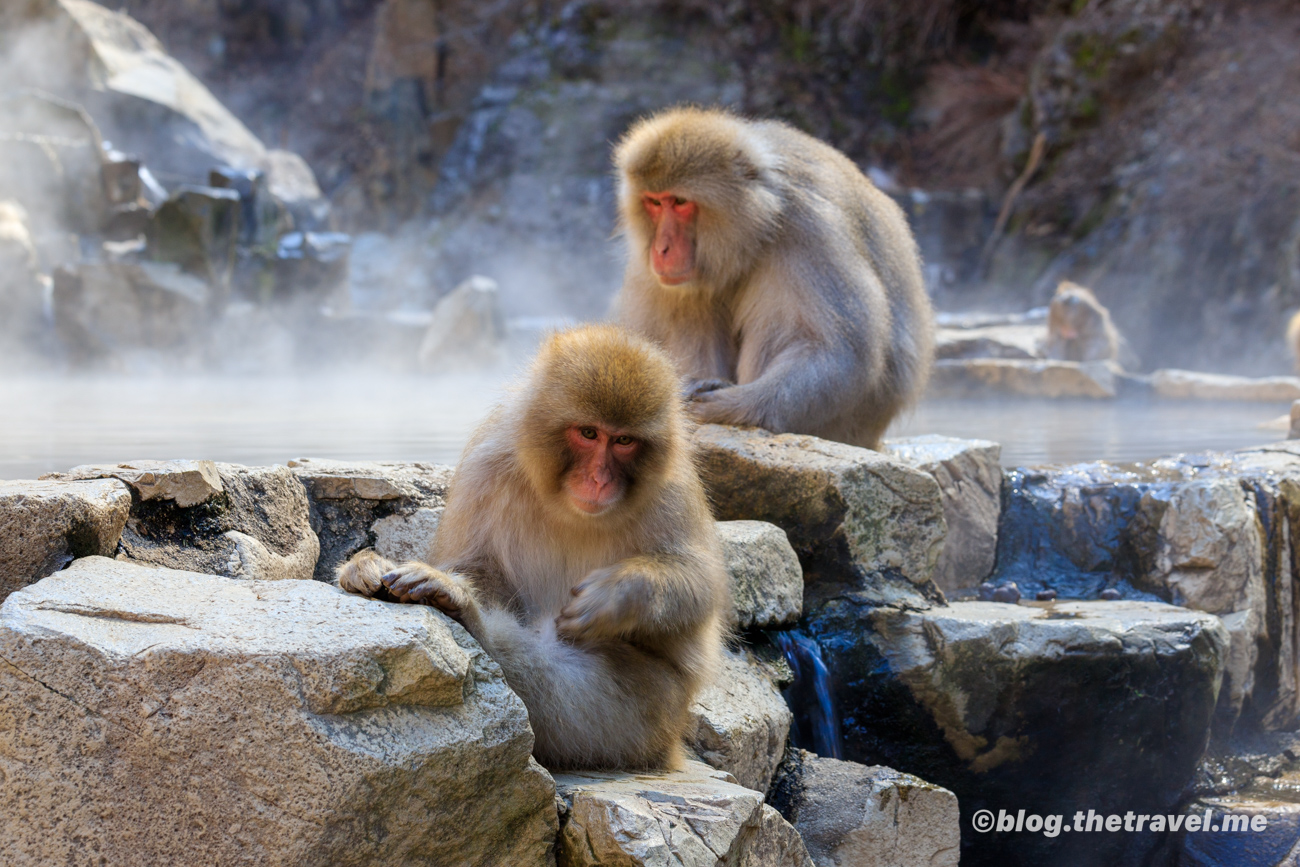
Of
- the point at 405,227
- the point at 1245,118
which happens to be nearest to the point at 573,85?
the point at 405,227

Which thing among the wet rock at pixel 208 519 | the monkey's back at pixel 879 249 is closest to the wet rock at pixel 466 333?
the monkey's back at pixel 879 249

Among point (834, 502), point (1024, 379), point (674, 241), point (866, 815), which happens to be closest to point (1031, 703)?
point (834, 502)

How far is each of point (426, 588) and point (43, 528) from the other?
0.67 meters

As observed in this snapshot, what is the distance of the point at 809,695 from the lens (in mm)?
3152

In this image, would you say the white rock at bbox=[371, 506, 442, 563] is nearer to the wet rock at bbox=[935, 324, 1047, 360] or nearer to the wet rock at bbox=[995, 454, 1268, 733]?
the wet rock at bbox=[995, 454, 1268, 733]

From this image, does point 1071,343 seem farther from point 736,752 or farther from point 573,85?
point 573,85

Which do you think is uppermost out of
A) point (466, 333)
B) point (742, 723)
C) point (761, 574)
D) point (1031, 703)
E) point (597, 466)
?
point (597, 466)

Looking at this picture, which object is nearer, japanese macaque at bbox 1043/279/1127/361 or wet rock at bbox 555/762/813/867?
wet rock at bbox 555/762/813/867

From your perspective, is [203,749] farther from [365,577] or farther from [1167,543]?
[1167,543]

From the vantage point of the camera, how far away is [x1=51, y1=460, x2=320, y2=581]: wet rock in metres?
2.28

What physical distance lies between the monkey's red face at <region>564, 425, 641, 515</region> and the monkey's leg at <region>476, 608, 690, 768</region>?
0.84 feet

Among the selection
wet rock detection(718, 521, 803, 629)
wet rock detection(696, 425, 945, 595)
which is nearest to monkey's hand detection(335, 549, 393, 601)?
wet rock detection(718, 521, 803, 629)

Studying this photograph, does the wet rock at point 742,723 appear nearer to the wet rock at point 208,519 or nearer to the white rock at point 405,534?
the white rock at point 405,534

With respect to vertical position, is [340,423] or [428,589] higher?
[428,589]
